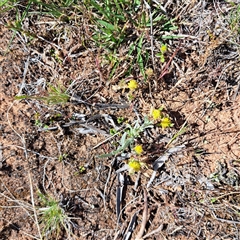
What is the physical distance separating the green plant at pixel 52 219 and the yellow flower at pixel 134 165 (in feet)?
1.80

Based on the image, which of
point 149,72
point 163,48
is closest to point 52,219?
point 149,72

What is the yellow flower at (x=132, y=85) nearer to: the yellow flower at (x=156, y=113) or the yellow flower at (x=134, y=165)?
the yellow flower at (x=156, y=113)

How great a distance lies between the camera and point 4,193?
2326 millimetres

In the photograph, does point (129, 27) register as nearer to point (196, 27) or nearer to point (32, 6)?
point (196, 27)

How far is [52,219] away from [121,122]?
0.82 metres

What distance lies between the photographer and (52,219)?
229 centimetres

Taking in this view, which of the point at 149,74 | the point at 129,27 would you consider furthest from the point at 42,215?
the point at 129,27

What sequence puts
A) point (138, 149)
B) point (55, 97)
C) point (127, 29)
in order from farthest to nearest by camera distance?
point (127, 29)
point (55, 97)
point (138, 149)

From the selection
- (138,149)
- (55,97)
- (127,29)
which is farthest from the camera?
(127,29)

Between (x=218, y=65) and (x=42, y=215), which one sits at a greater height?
(x=218, y=65)

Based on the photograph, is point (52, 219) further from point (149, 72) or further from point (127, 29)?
point (127, 29)

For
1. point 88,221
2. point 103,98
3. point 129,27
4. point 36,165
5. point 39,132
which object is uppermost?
→ point 129,27

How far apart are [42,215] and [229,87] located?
1.61 meters

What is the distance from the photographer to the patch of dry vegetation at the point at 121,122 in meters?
2.32
